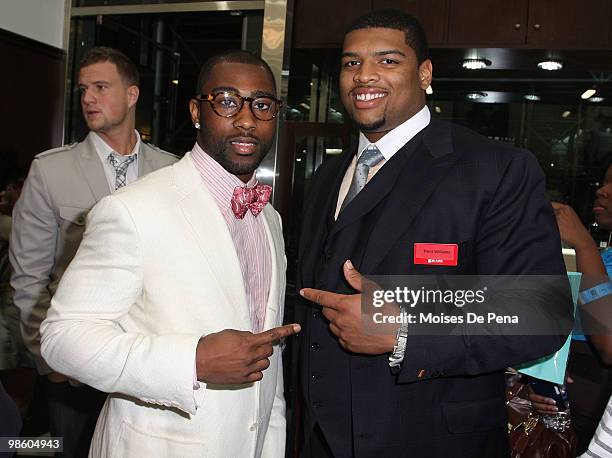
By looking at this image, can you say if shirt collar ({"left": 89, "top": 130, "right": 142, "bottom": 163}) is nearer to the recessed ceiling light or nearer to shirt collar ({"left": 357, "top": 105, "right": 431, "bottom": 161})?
shirt collar ({"left": 357, "top": 105, "right": 431, "bottom": 161})

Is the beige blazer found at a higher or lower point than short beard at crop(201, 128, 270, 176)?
lower

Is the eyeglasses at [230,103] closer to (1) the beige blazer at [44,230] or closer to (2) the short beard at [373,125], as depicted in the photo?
(2) the short beard at [373,125]

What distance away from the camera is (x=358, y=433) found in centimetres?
150

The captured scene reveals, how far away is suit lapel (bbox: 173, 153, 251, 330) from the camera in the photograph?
1382 mm

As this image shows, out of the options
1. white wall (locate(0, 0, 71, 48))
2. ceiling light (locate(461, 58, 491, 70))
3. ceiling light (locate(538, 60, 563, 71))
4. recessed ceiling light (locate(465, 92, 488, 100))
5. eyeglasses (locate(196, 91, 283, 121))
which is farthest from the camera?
white wall (locate(0, 0, 71, 48))

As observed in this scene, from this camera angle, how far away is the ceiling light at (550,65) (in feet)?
11.3

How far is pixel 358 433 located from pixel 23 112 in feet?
11.2

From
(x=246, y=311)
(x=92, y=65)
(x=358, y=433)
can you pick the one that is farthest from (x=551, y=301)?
(x=92, y=65)

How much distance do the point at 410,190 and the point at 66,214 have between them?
56.0 inches

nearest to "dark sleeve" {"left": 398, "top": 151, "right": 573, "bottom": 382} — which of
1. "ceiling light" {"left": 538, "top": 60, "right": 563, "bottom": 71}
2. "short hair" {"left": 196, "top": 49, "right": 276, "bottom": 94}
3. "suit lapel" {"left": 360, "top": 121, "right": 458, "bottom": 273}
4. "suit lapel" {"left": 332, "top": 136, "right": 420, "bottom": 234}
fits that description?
"suit lapel" {"left": 360, "top": 121, "right": 458, "bottom": 273}

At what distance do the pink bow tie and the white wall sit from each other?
3026 millimetres

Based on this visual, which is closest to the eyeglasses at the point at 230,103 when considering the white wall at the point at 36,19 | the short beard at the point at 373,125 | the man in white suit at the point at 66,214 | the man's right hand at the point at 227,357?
the short beard at the point at 373,125

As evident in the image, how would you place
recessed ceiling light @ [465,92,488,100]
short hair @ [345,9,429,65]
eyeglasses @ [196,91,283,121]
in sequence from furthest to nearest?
1. recessed ceiling light @ [465,92,488,100]
2. short hair @ [345,9,429,65]
3. eyeglasses @ [196,91,283,121]

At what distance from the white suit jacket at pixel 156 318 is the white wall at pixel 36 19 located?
301cm
